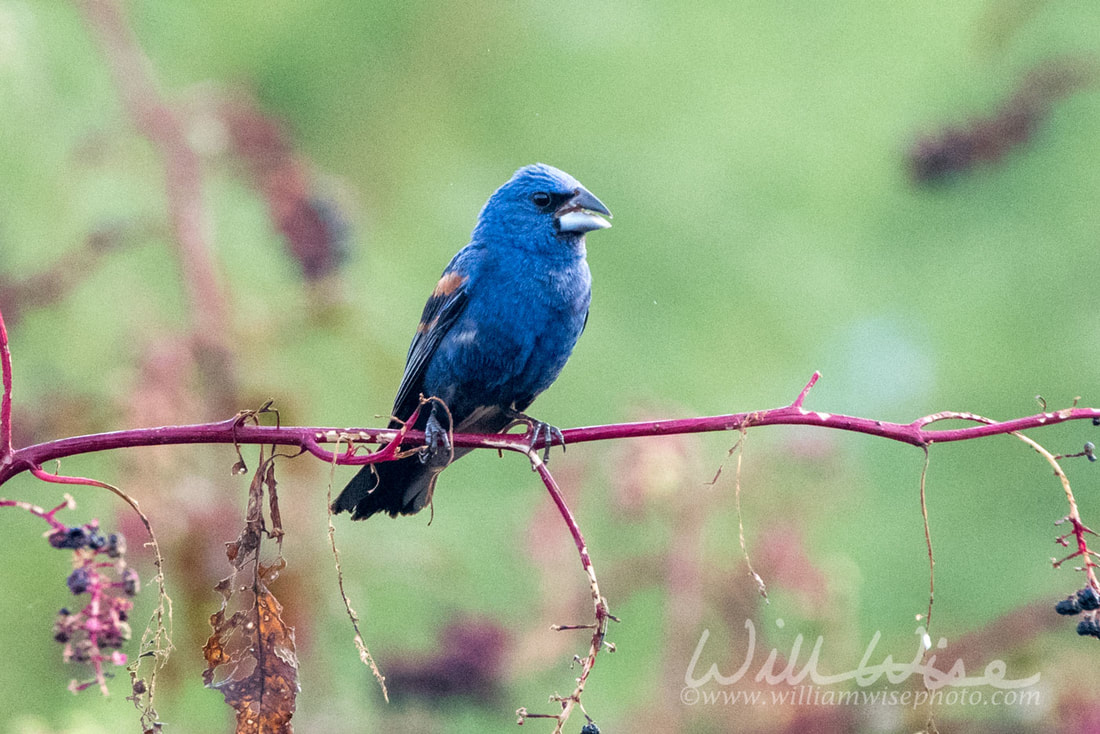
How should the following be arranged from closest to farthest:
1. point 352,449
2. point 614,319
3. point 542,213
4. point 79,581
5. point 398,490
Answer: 1. point 79,581
2. point 352,449
3. point 398,490
4. point 542,213
5. point 614,319

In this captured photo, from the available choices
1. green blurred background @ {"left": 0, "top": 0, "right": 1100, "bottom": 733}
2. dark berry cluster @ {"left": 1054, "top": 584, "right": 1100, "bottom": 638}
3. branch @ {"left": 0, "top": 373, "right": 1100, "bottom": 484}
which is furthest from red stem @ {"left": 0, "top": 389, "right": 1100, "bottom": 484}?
green blurred background @ {"left": 0, "top": 0, "right": 1100, "bottom": 733}

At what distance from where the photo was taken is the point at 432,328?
329 cm

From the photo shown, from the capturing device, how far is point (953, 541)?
7902 millimetres

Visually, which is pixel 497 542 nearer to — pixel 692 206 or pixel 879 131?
pixel 692 206

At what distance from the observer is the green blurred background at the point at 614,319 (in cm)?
378

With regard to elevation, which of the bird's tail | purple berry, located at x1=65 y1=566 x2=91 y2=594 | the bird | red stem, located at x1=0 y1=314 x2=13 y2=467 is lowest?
purple berry, located at x1=65 y1=566 x2=91 y2=594

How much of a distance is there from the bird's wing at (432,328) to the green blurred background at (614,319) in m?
0.41

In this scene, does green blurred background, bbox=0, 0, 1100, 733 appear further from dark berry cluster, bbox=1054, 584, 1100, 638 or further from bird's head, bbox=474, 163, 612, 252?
dark berry cluster, bbox=1054, 584, 1100, 638

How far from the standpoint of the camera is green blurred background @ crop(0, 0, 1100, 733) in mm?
3775

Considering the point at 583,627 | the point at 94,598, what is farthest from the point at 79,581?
the point at 583,627

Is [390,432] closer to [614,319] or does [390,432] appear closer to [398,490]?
[398,490]

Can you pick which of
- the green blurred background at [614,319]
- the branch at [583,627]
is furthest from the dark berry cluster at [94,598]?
the green blurred background at [614,319]

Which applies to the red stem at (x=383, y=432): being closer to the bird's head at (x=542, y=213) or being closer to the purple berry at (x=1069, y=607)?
the purple berry at (x=1069, y=607)

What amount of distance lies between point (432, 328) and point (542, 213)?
45 cm
